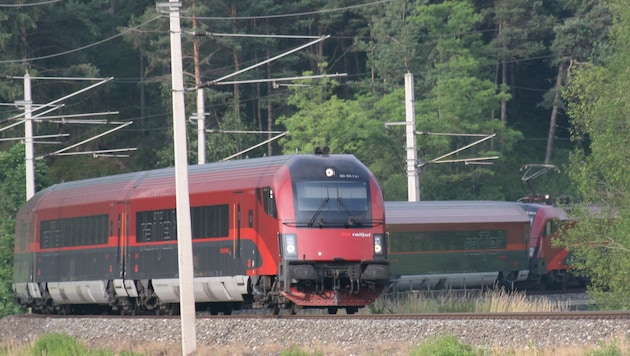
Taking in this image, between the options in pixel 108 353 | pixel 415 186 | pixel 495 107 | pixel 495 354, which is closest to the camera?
pixel 495 354

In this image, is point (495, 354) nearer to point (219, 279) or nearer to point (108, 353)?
point (108, 353)

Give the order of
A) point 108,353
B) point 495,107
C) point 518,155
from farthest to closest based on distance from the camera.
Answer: point 518,155
point 495,107
point 108,353

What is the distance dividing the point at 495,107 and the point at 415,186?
1465 inches

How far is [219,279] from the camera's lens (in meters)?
29.0

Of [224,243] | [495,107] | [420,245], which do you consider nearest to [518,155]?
[495,107]

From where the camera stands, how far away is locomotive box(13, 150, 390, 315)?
2688 cm

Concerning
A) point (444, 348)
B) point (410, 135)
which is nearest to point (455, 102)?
point (410, 135)

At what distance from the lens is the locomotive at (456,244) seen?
4322cm

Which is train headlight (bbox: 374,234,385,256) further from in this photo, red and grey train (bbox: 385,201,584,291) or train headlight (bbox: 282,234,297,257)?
red and grey train (bbox: 385,201,584,291)

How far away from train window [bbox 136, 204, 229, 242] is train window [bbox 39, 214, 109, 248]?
209 centimetres

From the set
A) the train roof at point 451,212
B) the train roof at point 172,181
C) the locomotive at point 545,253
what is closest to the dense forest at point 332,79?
the locomotive at point 545,253

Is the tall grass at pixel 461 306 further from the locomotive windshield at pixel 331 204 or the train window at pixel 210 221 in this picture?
the train window at pixel 210 221

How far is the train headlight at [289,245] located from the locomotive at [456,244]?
16.1 metres

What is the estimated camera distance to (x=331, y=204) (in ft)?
89.2
